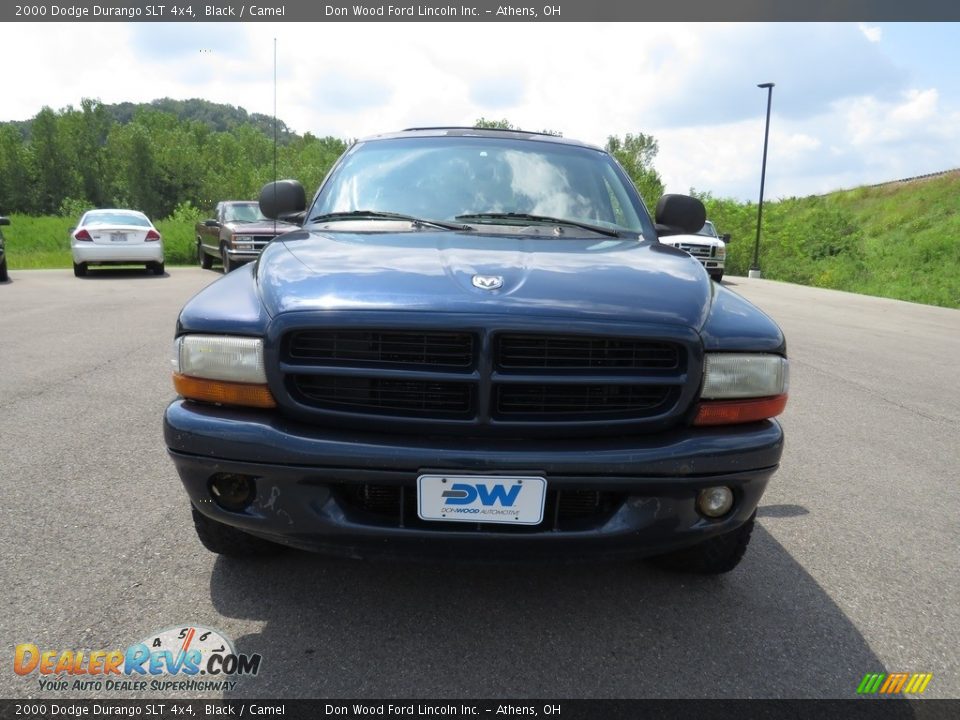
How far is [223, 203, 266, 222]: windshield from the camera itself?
17000mm

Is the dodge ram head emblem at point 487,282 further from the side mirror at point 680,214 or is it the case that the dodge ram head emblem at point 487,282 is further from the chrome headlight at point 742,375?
the side mirror at point 680,214

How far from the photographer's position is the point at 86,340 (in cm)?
788

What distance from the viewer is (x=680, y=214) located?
3.86m

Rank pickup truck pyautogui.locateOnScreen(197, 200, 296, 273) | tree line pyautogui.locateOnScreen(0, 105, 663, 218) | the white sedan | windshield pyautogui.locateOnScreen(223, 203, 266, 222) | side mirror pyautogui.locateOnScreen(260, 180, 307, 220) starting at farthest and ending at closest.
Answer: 1. tree line pyautogui.locateOnScreen(0, 105, 663, 218)
2. windshield pyautogui.locateOnScreen(223, 203, 266, 222)
3. the white sedan
4. pickup truck pyautogui.locateOnScreen(197, 200, 296, 273)
5. side mirror pyautogui.locateOnScreen(260, 180, 307, 220)

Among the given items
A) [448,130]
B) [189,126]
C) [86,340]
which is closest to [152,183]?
[189,126]

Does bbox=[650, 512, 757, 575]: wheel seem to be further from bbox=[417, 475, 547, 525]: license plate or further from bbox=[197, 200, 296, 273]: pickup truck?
bbox=[197, 200, 296, 273]: pickup truck

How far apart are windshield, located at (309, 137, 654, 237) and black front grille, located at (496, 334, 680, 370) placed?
117 cm

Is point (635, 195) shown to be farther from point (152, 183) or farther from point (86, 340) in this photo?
point (152, 183)

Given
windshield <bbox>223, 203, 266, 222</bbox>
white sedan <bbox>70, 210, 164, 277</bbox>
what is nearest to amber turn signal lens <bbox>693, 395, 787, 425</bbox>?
windshield <bbox>223, 203, 266, 222</bbox>

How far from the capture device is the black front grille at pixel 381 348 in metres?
2.22

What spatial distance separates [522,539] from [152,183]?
83.9 metres

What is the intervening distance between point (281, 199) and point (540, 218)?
1.45 m

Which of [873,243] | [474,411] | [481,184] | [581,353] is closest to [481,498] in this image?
[474,411]

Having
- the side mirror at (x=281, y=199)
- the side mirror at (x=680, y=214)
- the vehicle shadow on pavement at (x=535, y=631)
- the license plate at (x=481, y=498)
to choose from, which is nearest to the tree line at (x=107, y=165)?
the side mirror at (x=281, y=199)
